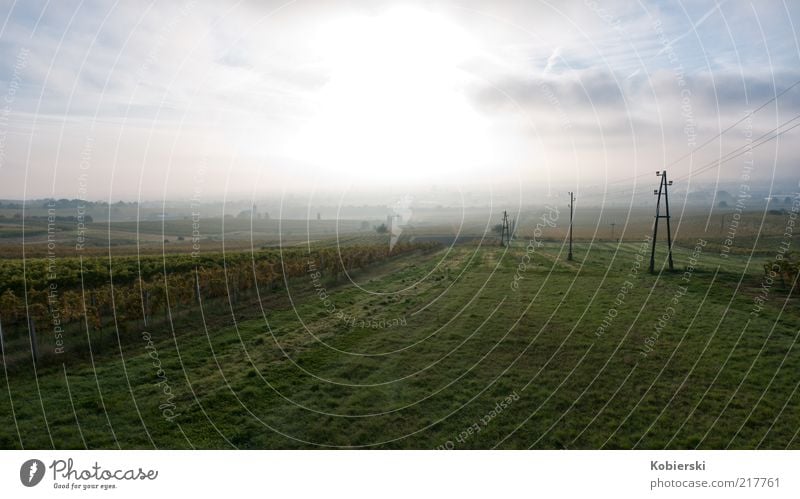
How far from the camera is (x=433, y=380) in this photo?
12.4 metres

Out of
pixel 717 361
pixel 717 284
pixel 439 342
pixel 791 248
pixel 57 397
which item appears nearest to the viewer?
pixel 57 397

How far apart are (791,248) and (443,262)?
32446 millimetres

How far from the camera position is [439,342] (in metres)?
15.9

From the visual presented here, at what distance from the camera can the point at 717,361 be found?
1382 centimetres

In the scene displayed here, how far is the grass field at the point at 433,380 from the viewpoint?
31.5 feet

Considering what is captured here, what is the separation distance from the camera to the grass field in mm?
9602
